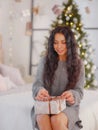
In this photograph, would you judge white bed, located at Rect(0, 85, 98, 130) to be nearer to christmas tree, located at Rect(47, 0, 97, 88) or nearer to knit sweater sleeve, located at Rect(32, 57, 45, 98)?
knit sweater sleeve, located at Rect(32, 57, 45, 98)

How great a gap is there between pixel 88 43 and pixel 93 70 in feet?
1.76

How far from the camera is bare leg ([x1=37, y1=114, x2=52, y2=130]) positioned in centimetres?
237

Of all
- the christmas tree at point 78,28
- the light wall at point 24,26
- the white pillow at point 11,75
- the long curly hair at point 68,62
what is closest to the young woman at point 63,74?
the long curly hair at point 68,62

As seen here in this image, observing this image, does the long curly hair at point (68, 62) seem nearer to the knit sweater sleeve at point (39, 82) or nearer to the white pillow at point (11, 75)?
the knit sweater sleeve at point (39, 82)

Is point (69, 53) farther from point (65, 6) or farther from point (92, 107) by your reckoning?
point (65, 6)

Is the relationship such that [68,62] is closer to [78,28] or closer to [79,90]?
[79,90]

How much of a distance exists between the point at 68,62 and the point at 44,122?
0.51 meters

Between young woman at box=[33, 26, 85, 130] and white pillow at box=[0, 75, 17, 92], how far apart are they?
1463 millimetres

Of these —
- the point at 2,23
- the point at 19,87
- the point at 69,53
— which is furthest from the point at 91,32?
the point at 69,53

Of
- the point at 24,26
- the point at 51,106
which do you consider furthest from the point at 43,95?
the point at 24,26

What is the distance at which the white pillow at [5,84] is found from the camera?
4.02m

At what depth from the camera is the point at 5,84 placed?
413cm

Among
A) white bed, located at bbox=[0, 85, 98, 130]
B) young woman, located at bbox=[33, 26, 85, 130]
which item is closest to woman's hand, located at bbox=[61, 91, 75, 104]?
young woman, located at bbox=[33, 26, 85, 130]

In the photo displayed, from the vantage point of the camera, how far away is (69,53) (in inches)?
102
